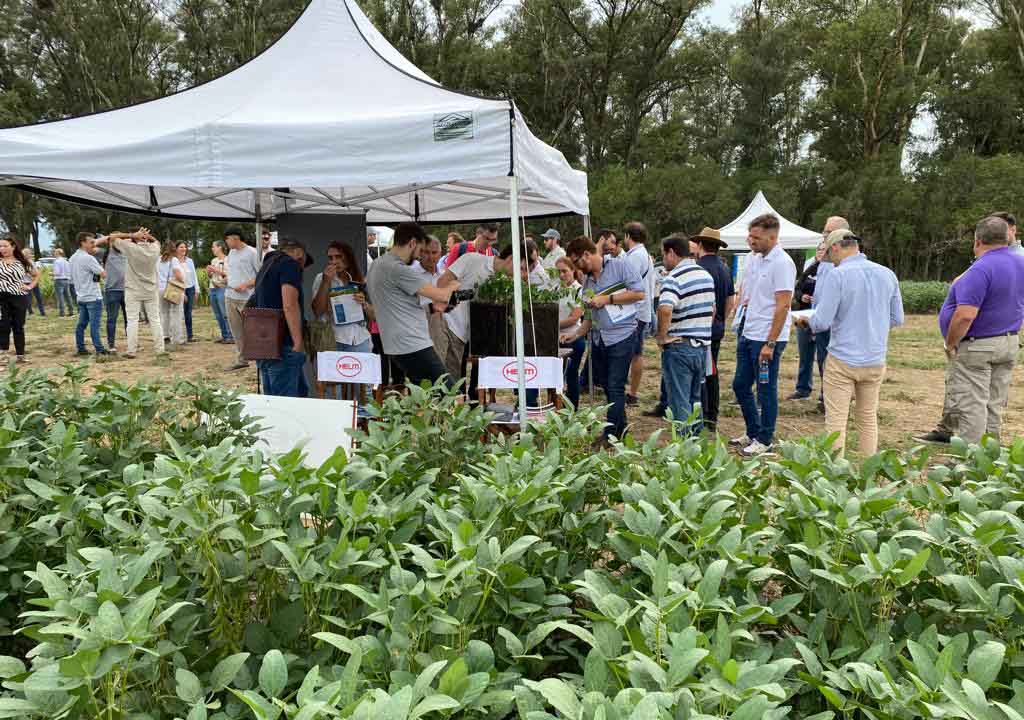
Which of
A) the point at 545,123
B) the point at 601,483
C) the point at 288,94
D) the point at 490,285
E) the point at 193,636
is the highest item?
the point at 545,123

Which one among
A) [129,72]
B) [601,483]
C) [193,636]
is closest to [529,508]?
[601,483]

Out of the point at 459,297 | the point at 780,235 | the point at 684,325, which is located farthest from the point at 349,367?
the point at 780,235

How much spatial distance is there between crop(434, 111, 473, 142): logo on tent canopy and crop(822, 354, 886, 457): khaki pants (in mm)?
2917

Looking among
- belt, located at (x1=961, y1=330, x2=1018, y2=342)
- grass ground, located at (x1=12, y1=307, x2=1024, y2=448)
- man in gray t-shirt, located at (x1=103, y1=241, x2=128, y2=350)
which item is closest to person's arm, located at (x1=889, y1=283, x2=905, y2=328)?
belt, located at (x1=961, y1=330, x2=1018, y2=342)

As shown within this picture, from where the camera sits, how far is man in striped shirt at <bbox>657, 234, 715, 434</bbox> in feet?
17.3

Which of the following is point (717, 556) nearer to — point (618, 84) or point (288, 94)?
point (288, 94)

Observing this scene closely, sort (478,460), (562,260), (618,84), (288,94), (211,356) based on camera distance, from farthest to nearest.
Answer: (618,84), (211,356), (562,260), (288,94), (478,460)

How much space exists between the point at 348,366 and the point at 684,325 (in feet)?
8.08

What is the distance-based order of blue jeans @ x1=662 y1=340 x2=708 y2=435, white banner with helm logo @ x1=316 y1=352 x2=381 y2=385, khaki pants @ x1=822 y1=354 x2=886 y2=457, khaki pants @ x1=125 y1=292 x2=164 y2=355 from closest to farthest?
khaki pants @ x1=822 y1=354 x2=886 y2=457
white banner with helm logo @ x1=316 y1=352 x2=381 y2=385
blue jeans @ x1=662 y1=340 x2=708 y2=435
khaki pants @ x1=125 y1=292 x2=164 y2=355

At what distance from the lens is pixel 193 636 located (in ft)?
5.40

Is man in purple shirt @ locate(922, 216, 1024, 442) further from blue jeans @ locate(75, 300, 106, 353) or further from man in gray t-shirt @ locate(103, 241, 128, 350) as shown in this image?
blue jeans @ locate(75, 300, 106, 353)

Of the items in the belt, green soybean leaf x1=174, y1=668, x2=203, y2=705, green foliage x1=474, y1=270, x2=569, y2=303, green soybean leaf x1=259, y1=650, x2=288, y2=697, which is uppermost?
green foliage x1=474, y1=270, x2=569, y2=303

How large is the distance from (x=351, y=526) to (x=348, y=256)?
4.26 meters

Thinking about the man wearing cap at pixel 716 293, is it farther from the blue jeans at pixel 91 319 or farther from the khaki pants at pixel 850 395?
the blue jeans at pixel 91 319
